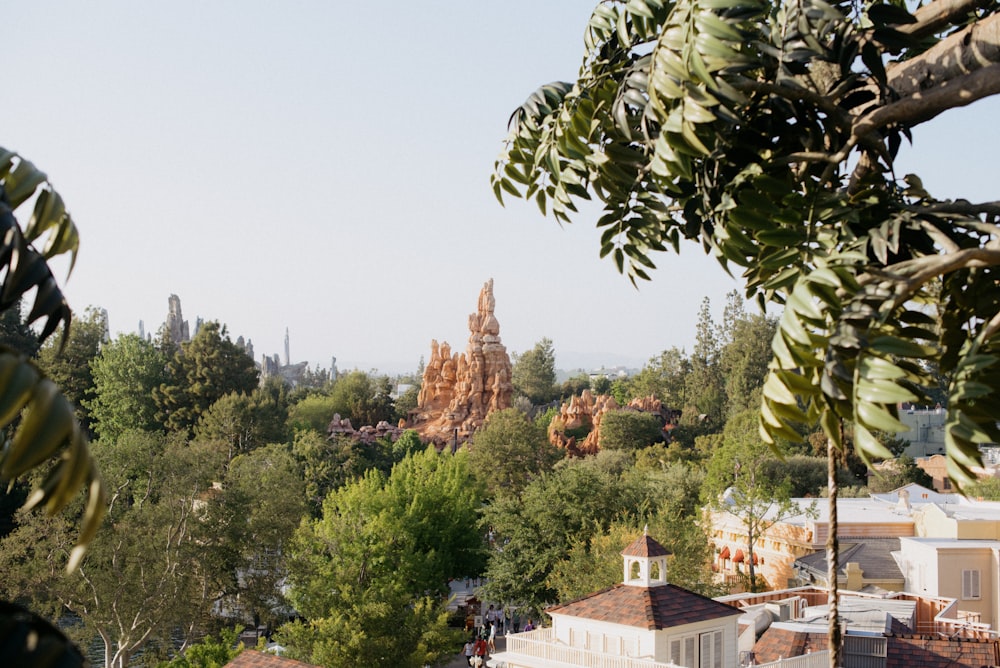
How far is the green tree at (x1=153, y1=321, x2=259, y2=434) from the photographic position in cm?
5831

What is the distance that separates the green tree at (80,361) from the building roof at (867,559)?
4042 cm

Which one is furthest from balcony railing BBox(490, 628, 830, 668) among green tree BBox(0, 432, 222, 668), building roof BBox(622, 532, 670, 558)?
green tree BBox(0, 432, 222, 668)

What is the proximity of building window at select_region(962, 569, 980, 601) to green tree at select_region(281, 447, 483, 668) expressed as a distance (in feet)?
47.3

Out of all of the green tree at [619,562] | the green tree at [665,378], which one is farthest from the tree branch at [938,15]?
the green tree at [665,378]

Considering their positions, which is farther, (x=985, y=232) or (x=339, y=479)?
(x=339, y=479)

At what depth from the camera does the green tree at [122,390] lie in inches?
2253

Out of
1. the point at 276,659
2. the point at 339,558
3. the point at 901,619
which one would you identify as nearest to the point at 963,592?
the point at 901,619

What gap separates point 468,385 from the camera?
237 ft

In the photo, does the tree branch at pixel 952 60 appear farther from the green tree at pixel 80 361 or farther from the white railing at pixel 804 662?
the green tree at pixel 80 361

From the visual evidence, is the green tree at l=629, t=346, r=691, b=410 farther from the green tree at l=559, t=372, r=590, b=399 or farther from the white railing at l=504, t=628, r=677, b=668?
the white railing at l=504, t=628, r=677, b=668

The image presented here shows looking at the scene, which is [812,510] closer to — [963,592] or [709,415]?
[963,592]

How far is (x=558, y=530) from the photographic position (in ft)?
108

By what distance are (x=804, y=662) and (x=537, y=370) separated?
9987 cm

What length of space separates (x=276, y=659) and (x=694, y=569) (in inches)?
587
